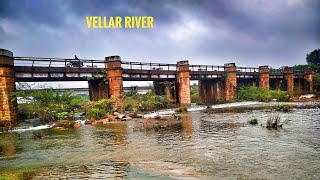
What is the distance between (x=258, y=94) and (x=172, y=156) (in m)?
29.7

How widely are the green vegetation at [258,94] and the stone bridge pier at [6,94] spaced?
27.4 meters

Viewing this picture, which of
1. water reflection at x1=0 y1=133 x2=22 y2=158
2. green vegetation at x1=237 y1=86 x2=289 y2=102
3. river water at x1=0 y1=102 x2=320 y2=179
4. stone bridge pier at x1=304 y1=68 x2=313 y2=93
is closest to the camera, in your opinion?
river water at x1=0 y1=102 x2=320 y2=179

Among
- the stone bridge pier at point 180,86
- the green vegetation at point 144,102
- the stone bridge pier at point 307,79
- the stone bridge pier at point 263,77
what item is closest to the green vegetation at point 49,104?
the green vegetation at point 144,102

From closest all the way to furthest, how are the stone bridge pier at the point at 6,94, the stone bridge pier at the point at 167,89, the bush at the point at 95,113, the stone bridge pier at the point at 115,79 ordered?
the stone bridge pier at the point at 6,94, the bush at the point at 95,113, the stone bridge pier at the point at 115,79, the stone bridge pier at the point at 167,89

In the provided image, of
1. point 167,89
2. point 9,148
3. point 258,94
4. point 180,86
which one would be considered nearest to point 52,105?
point 9,148

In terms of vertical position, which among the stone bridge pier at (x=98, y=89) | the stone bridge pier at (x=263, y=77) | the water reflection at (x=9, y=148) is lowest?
the water reflection at (x=9, y=148)

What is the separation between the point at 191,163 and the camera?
6.42 metres

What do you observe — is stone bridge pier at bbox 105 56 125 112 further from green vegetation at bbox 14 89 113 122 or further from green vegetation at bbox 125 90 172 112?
green vegetation at bbox 14 89 113 122

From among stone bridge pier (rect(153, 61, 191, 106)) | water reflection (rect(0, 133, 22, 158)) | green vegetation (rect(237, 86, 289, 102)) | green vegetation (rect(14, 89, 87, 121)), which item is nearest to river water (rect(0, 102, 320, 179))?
water reflection (rect(0, 133, 22, 158))

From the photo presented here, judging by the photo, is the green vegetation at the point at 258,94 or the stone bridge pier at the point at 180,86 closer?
the stone bridge pier at the point at 180,86

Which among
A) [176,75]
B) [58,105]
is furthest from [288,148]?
[176,75]

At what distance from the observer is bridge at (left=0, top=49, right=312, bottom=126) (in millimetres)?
16344

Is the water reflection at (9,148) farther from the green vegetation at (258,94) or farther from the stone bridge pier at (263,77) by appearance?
the stone bridge pier at (263,77)

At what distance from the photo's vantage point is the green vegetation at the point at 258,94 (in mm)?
32438
